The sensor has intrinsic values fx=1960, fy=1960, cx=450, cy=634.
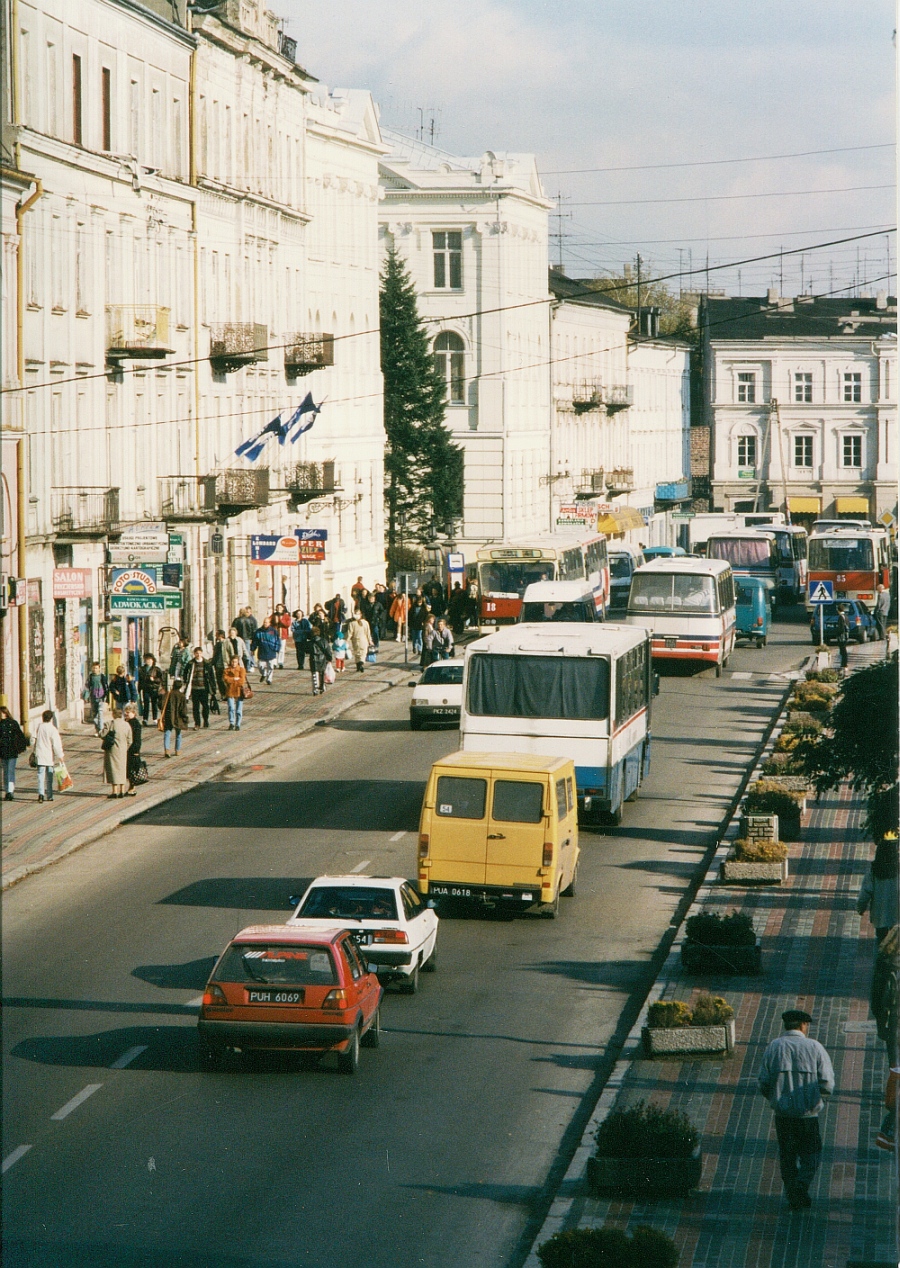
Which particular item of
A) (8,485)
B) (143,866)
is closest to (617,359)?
(8,485)

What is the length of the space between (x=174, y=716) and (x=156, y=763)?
0.94m

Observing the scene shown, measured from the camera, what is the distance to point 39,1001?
64.2 ft

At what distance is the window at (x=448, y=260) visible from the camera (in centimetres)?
8431

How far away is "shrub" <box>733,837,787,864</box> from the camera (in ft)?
84.5

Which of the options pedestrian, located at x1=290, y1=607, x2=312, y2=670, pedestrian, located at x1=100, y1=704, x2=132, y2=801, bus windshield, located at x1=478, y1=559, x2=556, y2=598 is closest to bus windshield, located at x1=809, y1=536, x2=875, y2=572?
bus windshield, located at x1=478, y1=559, x2=556, y2=598

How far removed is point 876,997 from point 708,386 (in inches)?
4106

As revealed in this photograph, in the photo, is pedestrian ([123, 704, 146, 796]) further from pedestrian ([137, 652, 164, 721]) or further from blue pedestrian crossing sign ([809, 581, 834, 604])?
blue pedestrian crossing sign ([809, 581, 834, 604])

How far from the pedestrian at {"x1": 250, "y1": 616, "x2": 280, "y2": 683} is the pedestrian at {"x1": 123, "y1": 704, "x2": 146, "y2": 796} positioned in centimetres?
1528

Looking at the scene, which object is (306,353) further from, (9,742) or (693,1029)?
(693,1029)

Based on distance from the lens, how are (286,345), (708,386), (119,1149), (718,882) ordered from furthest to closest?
(708,386), (286,345), (718,882), (119,1149)

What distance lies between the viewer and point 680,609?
167 feet

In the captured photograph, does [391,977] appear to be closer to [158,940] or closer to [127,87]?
[158,940]

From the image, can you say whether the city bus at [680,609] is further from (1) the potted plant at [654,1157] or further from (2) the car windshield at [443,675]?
(1) the potted plant at [654,1157]

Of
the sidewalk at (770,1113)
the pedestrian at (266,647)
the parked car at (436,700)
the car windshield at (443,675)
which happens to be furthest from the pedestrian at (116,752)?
the pedestrian at (266,647)
